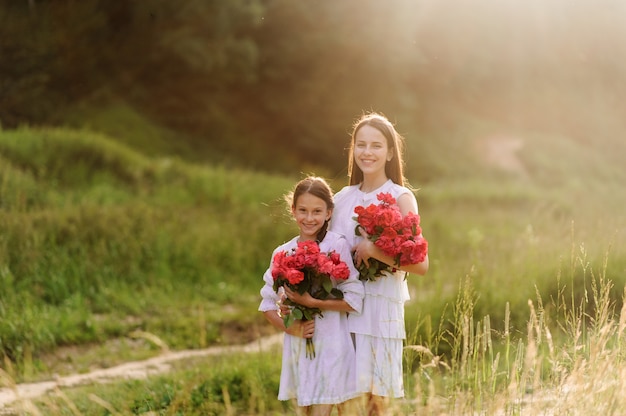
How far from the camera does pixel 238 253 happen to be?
11.4 metres

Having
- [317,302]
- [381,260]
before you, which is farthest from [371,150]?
[317,302]

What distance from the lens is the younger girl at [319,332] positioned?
4.16 meters

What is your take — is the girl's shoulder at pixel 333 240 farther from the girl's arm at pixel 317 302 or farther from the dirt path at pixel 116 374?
the dirt path at pixel 116 374

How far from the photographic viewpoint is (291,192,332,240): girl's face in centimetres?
427

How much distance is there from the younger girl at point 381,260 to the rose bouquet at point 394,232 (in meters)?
0.06

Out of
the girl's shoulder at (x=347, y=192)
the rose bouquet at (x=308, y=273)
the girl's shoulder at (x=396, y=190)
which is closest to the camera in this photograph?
the rose bouquet at (x=308, y=273)

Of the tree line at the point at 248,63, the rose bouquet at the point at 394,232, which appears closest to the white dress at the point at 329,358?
the rose bouquet at the point at 394,232

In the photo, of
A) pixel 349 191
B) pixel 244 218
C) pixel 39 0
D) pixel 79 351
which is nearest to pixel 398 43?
pixel 39 0

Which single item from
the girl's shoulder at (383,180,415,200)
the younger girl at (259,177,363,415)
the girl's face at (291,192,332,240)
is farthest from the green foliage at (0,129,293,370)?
the girl's shoulder at (383,180,415,200)

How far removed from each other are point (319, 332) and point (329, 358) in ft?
0.46

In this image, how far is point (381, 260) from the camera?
4145 millimetres

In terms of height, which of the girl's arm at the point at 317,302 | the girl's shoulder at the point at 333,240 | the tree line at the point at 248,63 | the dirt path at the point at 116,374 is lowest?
the dirt path at the point at 116,374

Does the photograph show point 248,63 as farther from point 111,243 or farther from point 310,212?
point 310,212

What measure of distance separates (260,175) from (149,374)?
10.4 metres
